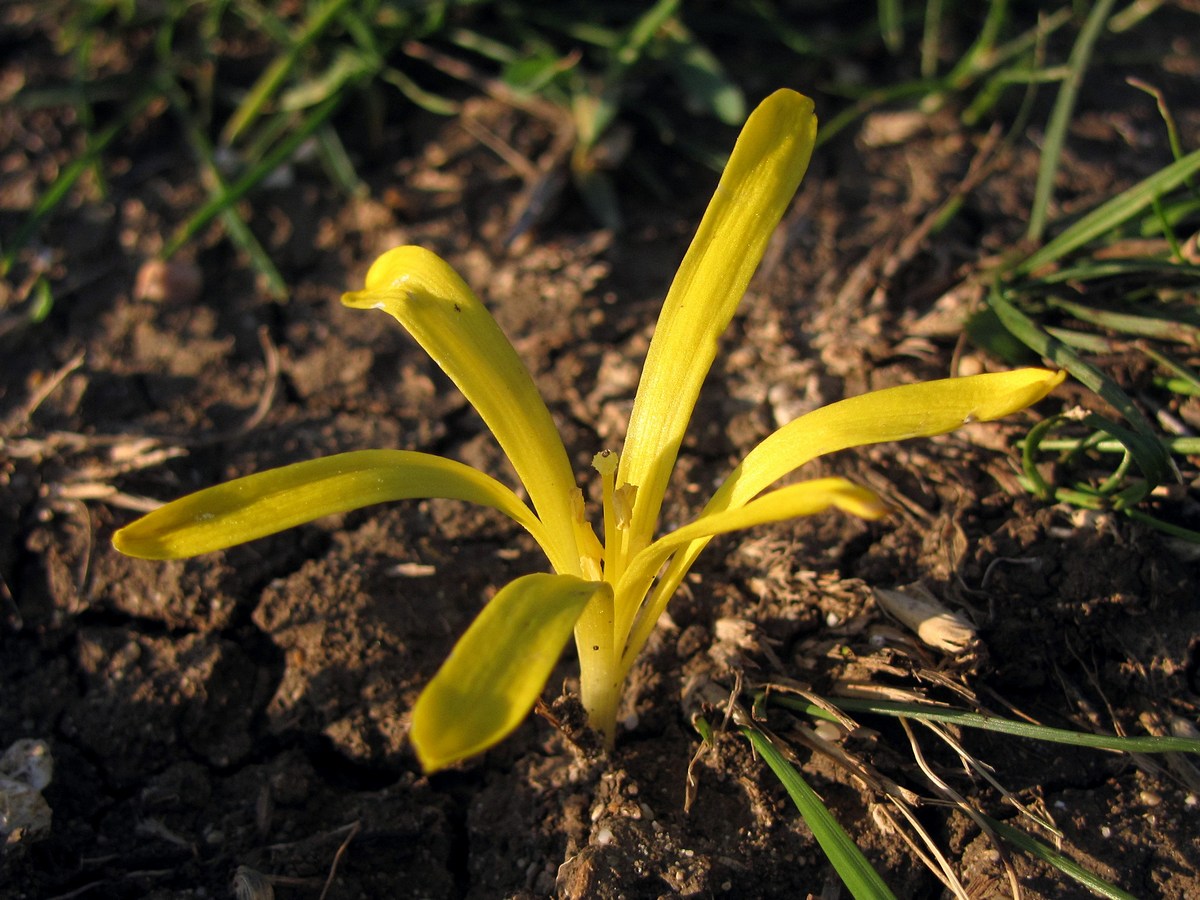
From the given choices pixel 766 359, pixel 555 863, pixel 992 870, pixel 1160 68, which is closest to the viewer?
pixel 992 870

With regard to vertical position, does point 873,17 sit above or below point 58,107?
below

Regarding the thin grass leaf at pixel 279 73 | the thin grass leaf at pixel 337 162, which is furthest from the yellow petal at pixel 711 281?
the thin grass leaf at pixel 279 73

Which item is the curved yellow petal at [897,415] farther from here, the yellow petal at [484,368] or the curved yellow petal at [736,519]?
the yellow petal at [484,368]

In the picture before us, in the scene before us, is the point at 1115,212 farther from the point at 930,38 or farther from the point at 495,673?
the point at 495,673

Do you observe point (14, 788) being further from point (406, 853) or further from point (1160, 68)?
point (1160, 68)

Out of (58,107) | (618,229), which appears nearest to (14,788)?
(618,229)

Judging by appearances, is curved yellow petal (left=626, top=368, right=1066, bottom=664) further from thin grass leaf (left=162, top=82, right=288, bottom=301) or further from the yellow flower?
thin grass leaf (left=162, top=82, right=288, bottom=301)

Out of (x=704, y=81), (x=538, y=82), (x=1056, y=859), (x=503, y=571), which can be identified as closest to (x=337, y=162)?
(x=538, y=82)
